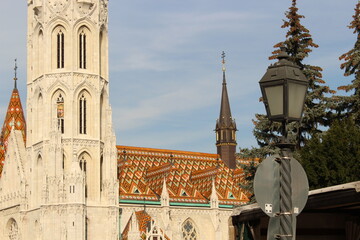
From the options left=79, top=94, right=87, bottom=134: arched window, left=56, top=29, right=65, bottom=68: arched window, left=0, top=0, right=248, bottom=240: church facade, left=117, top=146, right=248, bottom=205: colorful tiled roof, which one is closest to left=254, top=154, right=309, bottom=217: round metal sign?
left=0, top=0, right=248, bottom=240: church facade

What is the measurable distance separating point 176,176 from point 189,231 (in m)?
5.60

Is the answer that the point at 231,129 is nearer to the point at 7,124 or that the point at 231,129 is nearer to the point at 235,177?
the point at 235,177

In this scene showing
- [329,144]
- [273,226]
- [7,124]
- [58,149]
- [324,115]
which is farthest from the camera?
[7,124]

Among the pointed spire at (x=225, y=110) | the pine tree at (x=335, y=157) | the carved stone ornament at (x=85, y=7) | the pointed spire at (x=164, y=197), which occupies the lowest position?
the pine tree at (x=335, y=157)

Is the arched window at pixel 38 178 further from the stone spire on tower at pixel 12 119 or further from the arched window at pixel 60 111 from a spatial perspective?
the stone spire on tower at pixel 12 119

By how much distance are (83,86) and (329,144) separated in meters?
30.5

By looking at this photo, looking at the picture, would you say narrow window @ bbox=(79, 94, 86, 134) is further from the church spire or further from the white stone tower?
the church spire

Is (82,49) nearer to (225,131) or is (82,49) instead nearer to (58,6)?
(58,6)

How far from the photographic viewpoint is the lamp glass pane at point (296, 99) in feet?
23.9

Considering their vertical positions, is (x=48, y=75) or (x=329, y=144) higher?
(x=48, y=75)

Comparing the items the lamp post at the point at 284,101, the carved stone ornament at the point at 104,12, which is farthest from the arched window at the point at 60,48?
the lamp post at the point at 284,101

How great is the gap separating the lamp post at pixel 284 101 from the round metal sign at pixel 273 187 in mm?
75

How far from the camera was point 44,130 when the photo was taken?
56.4m

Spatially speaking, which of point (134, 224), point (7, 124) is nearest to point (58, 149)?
point (134, 224)
